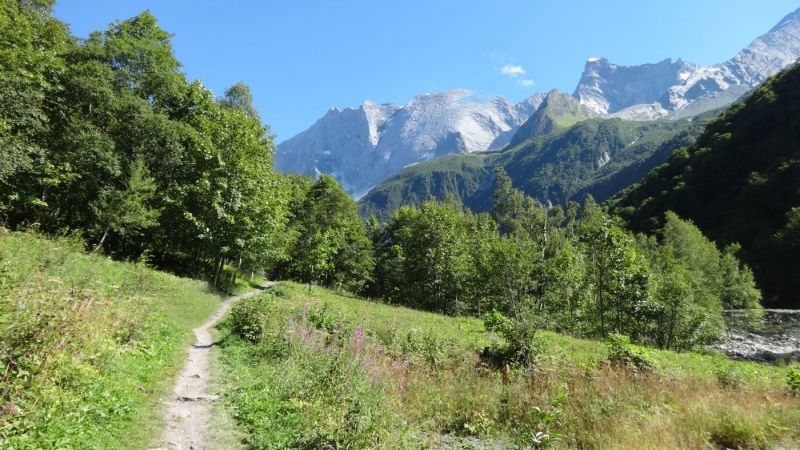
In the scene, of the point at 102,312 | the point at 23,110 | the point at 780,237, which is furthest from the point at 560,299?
the point at 780,237

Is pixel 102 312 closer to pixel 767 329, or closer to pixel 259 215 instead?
pixel 259 215

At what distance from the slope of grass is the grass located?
7.01 feet

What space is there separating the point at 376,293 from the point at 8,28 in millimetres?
57266

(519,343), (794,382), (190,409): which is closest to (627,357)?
(519,343)

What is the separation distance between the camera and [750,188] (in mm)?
100250

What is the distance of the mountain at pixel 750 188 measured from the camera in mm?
80062

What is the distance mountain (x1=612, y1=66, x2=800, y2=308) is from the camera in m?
80.1

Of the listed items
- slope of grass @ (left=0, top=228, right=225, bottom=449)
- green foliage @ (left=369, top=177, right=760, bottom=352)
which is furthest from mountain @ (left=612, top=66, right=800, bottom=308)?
slope of grass @ (left=0, top=228, right=225, bottom=449)

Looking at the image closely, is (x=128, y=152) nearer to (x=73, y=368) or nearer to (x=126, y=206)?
(x=126, y=206)

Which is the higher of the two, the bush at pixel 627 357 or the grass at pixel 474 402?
the bush at pixel 627 357

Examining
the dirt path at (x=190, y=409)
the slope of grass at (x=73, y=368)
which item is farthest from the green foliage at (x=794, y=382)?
the slope of grass at (x=73, y=368)

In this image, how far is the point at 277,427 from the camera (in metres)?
8.77

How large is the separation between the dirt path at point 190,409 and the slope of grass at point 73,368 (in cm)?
31

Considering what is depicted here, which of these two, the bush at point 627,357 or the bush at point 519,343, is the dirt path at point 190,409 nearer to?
the bush at point 519,343
